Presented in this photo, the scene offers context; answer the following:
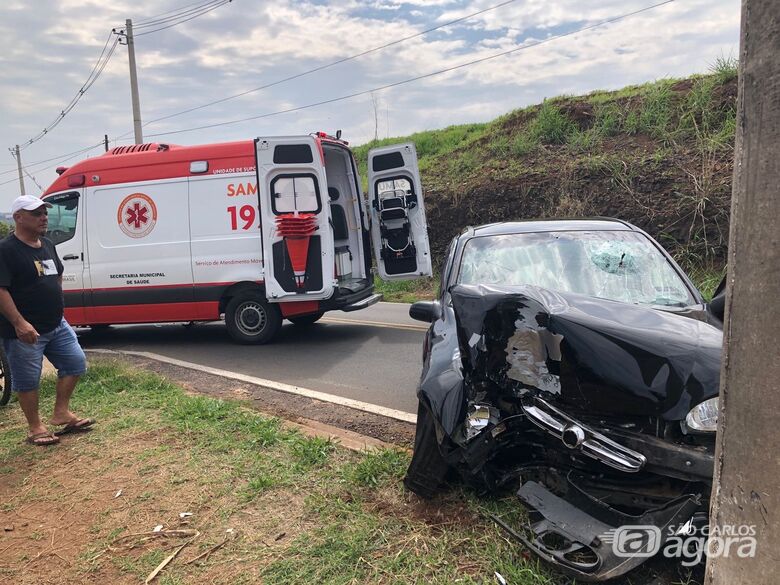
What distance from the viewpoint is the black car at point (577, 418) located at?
2.17 meters

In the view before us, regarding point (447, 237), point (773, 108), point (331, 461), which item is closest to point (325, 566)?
point (331, 461)

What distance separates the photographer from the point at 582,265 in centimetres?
388

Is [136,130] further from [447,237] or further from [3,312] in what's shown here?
[3,312]

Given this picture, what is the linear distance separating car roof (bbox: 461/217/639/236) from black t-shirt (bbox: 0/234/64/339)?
333 cm

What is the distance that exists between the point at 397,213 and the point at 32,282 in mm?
5010

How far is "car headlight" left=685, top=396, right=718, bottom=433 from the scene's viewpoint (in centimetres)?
216

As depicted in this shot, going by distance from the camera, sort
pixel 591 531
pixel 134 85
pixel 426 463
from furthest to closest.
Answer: pixel 134 85, pixel 426 463, pixel 591 531

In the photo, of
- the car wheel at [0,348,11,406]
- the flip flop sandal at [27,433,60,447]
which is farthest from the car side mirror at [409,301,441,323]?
the car wheel at [0,348,11,406]

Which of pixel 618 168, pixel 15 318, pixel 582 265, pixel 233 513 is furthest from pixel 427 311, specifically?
pixel 618 168

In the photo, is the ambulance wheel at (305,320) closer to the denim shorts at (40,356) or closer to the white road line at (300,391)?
the white road line at (300,391)

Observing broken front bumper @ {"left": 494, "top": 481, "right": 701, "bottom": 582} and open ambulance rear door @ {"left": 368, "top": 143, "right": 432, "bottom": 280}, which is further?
open ambulance rear door @ {"left": 368, "top": 143, "right": 432, "bottom": 280}

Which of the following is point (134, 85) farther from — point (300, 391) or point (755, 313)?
point (755, 313)

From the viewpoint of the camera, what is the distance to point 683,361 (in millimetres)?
2211

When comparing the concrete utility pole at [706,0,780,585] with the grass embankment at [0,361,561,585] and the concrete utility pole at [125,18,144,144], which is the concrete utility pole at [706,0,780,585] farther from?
the concrete utility pole at [125,18,144,144]
